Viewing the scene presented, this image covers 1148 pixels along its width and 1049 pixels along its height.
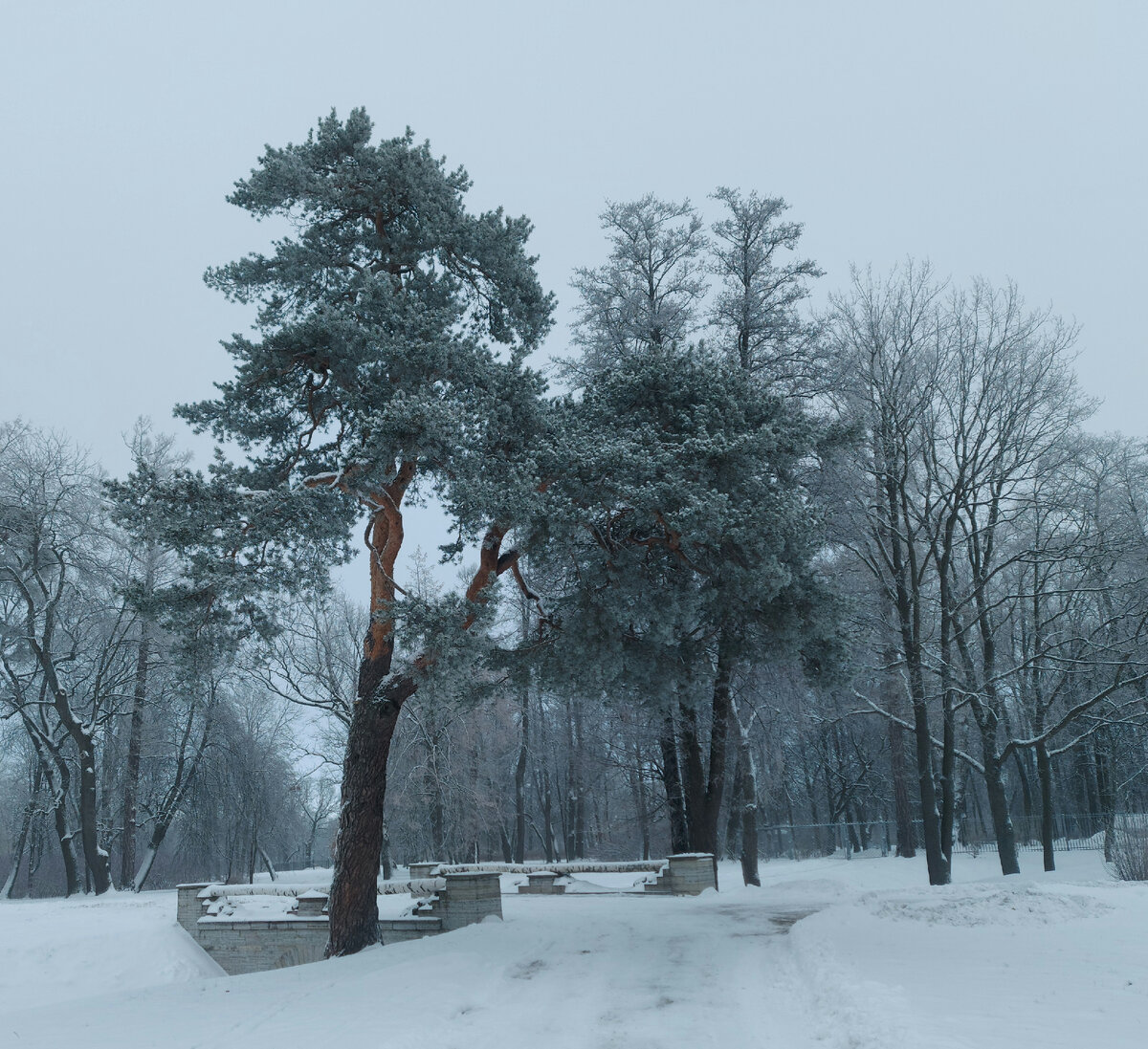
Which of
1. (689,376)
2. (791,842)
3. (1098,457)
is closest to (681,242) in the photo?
(689,376)

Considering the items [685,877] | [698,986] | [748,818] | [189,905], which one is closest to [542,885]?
[685,877]

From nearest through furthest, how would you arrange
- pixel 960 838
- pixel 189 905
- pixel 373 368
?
pixel 373 368, pixel 189 905, pixel 960 838

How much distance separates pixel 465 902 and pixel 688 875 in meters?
6.13

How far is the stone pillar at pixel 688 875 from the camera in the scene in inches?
714

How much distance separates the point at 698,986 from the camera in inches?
340

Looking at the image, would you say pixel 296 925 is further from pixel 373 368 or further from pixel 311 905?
pixel 373 368

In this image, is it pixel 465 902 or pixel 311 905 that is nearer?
pixel 465 902

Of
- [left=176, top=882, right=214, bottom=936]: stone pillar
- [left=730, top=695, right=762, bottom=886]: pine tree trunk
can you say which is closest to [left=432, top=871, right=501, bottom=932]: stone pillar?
[left=176, top=882, right=214, bottom=936]: stone pillar

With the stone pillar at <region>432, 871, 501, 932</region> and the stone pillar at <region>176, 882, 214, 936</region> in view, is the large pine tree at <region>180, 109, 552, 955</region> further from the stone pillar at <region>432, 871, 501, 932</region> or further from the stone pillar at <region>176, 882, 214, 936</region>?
the stone pillar at <region>176, 882, 214, 936</region>

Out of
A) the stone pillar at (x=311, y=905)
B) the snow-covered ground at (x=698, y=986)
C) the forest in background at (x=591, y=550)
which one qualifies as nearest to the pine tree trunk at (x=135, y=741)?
the forest in background at (x=591, y=550)

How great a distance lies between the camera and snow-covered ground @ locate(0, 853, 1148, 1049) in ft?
21.5

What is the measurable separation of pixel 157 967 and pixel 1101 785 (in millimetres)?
33359

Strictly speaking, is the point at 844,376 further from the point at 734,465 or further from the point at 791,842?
the point at 791,842

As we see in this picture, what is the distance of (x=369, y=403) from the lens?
12148 mm
